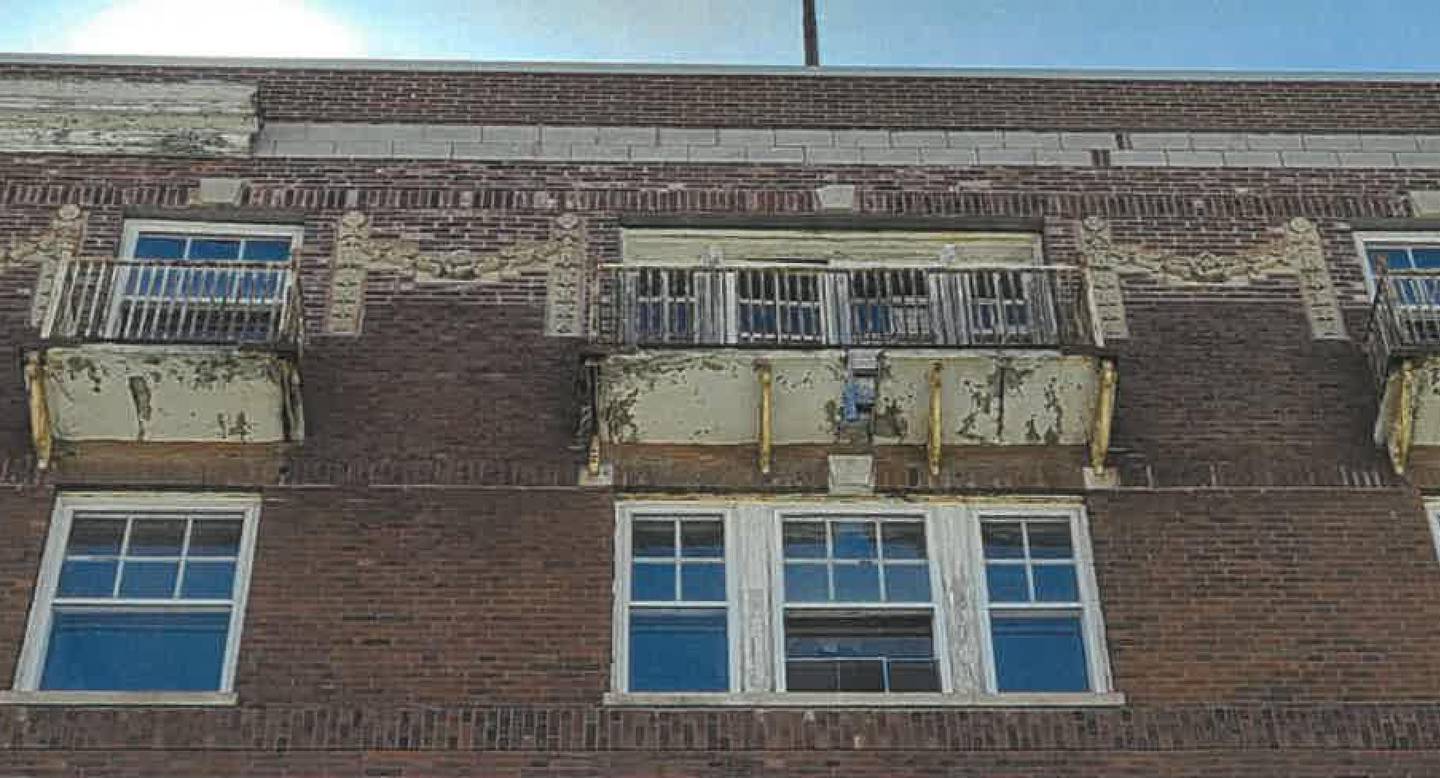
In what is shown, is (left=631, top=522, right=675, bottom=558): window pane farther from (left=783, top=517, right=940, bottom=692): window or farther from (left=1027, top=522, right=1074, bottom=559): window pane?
(left=1027, top=522, right=1074, bottom=559): window pane

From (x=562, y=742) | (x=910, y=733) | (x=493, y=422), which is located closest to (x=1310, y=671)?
(x=910, y=733)

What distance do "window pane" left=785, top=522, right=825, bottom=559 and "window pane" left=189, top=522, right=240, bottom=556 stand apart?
417cm

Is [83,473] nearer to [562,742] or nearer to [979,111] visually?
[562,742]

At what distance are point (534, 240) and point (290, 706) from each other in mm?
5092

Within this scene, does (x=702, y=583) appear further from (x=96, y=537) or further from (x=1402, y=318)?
(x=1402, y=318)

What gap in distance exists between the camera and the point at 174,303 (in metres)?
15.9

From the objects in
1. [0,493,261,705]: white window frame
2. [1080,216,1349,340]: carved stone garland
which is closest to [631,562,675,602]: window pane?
[0,493,261,705]: white window frame

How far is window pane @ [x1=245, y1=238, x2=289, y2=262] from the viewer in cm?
1714

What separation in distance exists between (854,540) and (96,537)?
5.75m

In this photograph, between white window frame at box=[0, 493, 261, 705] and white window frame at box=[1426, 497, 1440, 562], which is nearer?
white window frame at box=[0, 493, 261, 705]

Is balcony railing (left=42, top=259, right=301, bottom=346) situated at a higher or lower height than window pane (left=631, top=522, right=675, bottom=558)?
higher

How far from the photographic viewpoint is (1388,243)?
17.6 metres

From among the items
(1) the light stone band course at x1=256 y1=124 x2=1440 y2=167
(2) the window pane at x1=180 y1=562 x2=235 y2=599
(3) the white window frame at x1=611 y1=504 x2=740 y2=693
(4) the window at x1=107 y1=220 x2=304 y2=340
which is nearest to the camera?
(3) the white window frame at x1=611 y1=504 x2=740 y2=693

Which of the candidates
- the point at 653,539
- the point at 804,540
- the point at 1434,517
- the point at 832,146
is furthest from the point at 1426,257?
the point at 653,539
